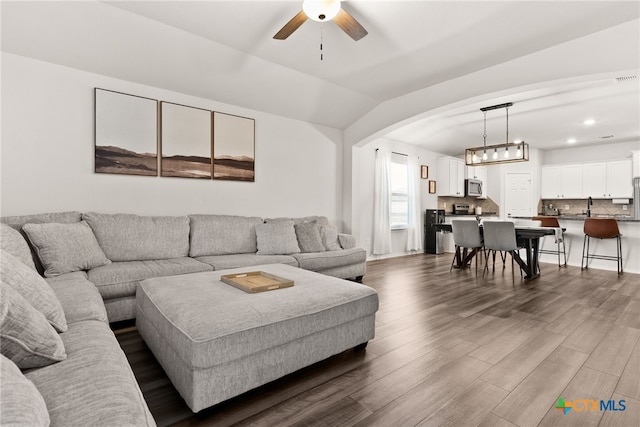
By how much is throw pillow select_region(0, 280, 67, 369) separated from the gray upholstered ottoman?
21.6 inches

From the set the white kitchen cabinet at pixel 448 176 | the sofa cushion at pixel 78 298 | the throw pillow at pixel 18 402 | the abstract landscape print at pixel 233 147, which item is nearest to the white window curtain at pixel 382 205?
the white kitchen cabinet at pixel 448 176

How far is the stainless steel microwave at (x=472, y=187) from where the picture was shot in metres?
8.15

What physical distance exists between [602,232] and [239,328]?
19.8ft

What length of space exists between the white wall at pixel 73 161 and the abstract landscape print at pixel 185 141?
0.36 ft

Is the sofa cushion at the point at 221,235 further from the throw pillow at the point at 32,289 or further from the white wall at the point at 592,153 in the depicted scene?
the white wall at the point at 592,153

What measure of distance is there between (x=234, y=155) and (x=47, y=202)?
2.10 meters

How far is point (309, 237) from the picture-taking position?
14.0 feet

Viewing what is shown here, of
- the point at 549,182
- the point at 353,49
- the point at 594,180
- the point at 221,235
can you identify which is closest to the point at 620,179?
the point at 594,180

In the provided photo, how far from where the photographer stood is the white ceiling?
2789 mm

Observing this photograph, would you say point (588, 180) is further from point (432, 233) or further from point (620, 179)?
point (432, 233)

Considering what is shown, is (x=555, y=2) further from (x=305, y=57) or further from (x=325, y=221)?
(x=325, y=221)

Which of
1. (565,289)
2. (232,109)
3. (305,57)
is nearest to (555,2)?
(305,57)

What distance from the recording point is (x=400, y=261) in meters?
6.20

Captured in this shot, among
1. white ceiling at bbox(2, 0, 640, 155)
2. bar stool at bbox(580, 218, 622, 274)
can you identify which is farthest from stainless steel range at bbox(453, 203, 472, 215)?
white ceiling at bbox(2, 0, 640, 155)
